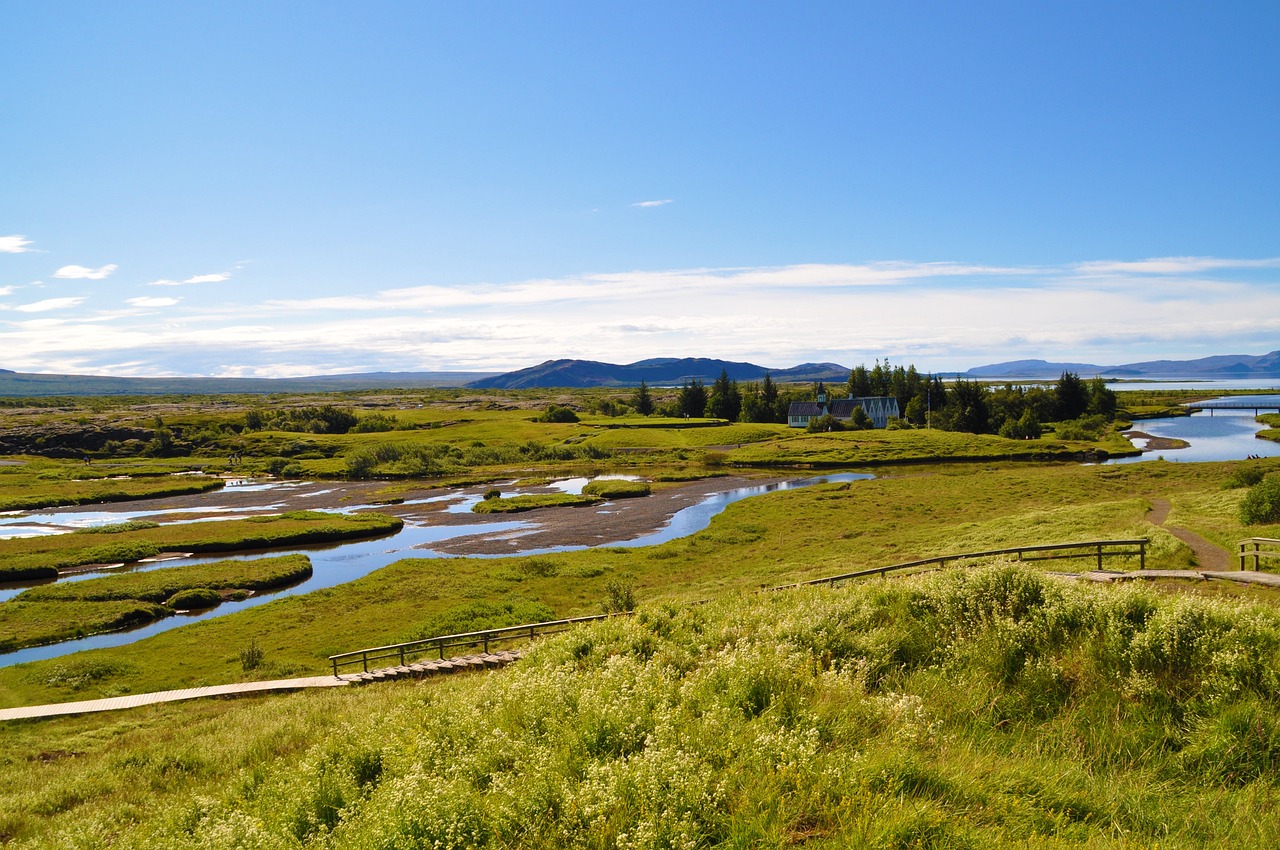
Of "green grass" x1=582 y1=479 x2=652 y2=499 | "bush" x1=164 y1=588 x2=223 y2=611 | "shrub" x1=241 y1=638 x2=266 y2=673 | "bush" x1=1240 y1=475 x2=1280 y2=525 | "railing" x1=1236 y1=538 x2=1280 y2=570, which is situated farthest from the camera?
"green grass" x1=582 y1=479 x2=652 y2=499

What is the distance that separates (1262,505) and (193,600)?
5440cm

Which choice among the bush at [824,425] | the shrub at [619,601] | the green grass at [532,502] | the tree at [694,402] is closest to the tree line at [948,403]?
the tree at [694,402]

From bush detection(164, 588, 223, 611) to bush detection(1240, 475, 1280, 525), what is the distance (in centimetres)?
5288

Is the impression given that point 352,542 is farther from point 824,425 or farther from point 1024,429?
point 1024,429

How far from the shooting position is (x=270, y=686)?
2355 centimetres

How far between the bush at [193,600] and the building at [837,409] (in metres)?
108

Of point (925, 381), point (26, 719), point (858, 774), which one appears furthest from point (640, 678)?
point (925, 381)

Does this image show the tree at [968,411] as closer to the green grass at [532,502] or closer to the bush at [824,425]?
the bush at [824,425]

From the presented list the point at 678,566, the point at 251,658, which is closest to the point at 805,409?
the point at 678,566

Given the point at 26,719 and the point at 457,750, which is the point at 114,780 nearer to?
the point at 457,750

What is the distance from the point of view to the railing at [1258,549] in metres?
19.6

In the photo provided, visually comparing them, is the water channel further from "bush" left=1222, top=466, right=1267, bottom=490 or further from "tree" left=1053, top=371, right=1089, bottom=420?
"bush" left=1222, top=466, right=1267, bottom=490

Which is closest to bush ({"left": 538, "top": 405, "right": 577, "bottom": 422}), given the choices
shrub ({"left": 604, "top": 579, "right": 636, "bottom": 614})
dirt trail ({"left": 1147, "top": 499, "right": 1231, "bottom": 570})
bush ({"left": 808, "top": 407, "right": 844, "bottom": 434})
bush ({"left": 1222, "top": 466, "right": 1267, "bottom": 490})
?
bush ({"left": 808, "top": 407, "right": 844, "bottom": 434})

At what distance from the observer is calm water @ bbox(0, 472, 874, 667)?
34750 millimetres
